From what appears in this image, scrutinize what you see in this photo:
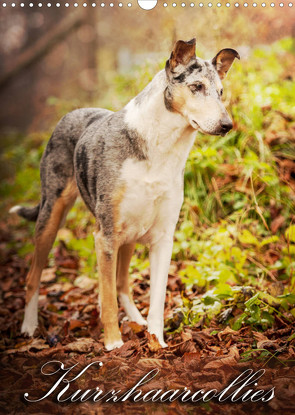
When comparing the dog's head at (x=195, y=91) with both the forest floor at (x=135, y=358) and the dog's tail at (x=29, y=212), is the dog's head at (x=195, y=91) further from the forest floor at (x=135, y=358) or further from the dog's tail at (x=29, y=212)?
the dog's tail at (x=29, y=212)

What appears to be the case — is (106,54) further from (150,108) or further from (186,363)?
(186,363)

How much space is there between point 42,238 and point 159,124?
161cm

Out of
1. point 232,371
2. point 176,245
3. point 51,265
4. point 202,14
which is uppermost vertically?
point 202,14

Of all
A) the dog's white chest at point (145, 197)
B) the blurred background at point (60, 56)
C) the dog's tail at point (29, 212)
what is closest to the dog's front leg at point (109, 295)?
the dog's white chest at point (145, 197)

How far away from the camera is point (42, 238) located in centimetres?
415

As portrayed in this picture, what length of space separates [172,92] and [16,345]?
89.9 inches

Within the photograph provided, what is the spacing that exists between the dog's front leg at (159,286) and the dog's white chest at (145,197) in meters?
0.17

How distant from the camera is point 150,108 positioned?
3.14 meters

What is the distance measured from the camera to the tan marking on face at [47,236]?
4089mm

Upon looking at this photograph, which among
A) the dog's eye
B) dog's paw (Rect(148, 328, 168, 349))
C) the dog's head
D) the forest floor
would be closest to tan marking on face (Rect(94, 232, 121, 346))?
the forest floor

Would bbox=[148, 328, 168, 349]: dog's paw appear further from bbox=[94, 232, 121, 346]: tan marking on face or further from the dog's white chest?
the dog's white chest

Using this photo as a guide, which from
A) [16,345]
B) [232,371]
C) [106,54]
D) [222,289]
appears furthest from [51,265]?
[106,54]

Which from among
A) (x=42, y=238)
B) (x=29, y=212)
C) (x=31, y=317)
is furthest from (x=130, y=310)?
(x=29, y=212)

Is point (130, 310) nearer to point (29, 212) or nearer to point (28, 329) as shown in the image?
point (28, 329)
